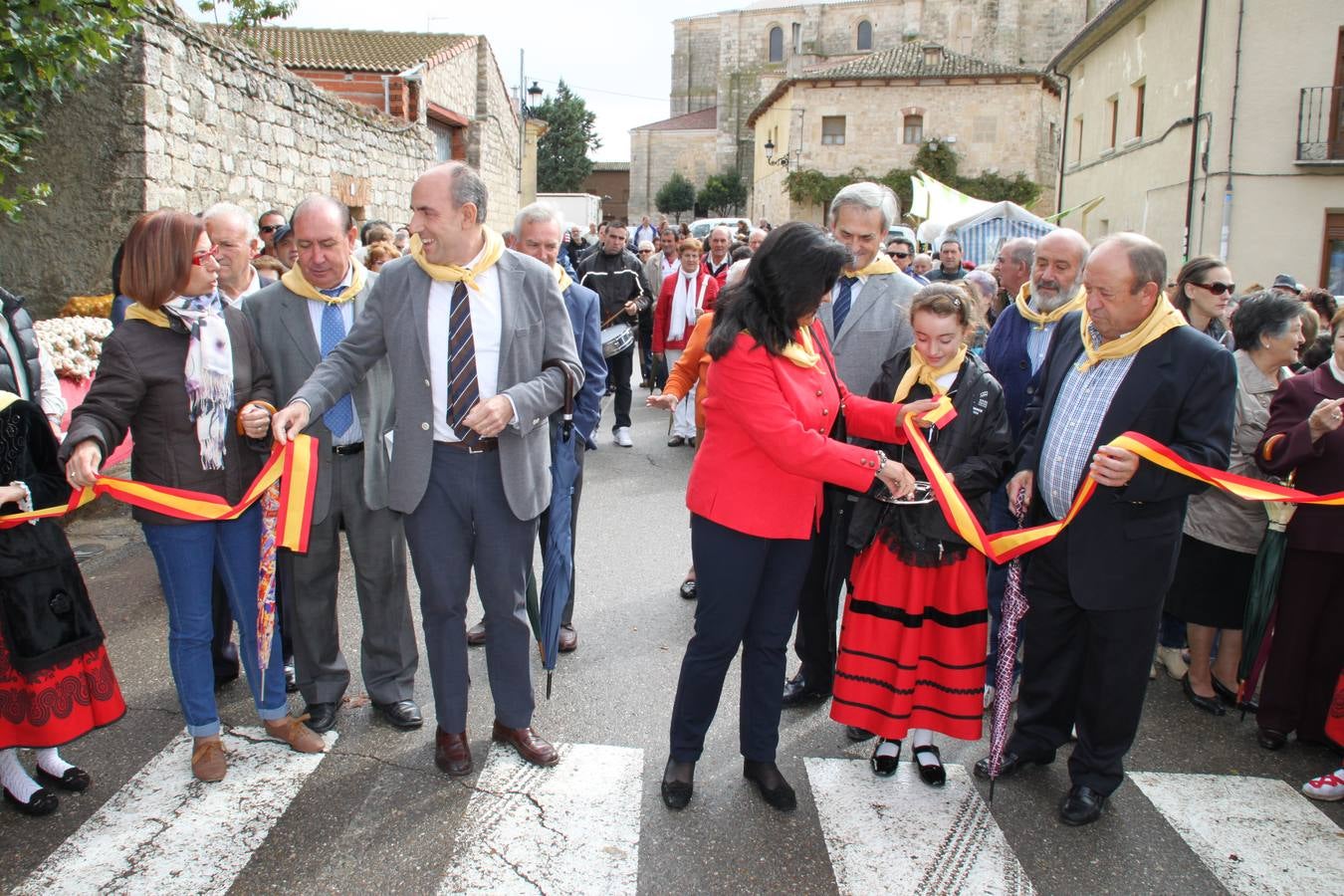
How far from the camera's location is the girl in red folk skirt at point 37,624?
3.28 meters

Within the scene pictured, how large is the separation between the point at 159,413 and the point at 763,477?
2.18 metres

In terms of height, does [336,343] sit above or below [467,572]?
above

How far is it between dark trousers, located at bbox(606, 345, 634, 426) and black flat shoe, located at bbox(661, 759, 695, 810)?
20.2 ft

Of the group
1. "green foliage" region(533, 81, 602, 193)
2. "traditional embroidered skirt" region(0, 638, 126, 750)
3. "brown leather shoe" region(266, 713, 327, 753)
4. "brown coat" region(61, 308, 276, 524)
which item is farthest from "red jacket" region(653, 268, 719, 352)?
"green foliage" region(533, 81, 602, 193)

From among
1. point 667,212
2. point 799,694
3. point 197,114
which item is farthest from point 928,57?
point 799,694

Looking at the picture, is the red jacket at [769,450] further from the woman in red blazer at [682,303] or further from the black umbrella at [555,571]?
the woman in red blazer at [682,303]

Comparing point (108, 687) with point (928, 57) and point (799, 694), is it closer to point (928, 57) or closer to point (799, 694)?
point (799, 694)

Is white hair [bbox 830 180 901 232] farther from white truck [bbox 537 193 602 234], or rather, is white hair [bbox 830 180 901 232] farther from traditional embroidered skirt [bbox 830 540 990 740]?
white truck [bbox 537 193 602 234]

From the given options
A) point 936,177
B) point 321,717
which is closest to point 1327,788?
point 321,717

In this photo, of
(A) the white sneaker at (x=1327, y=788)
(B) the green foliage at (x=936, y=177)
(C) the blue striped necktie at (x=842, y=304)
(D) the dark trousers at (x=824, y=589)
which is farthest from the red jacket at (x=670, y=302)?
→ (B) the green foliage at (x=936, y=177)

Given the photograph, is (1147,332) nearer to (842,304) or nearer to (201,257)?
(842,304)

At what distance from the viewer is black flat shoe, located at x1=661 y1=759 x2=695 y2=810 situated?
11.4ft

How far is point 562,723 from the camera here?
4.13 metres

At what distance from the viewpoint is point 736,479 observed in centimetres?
329
